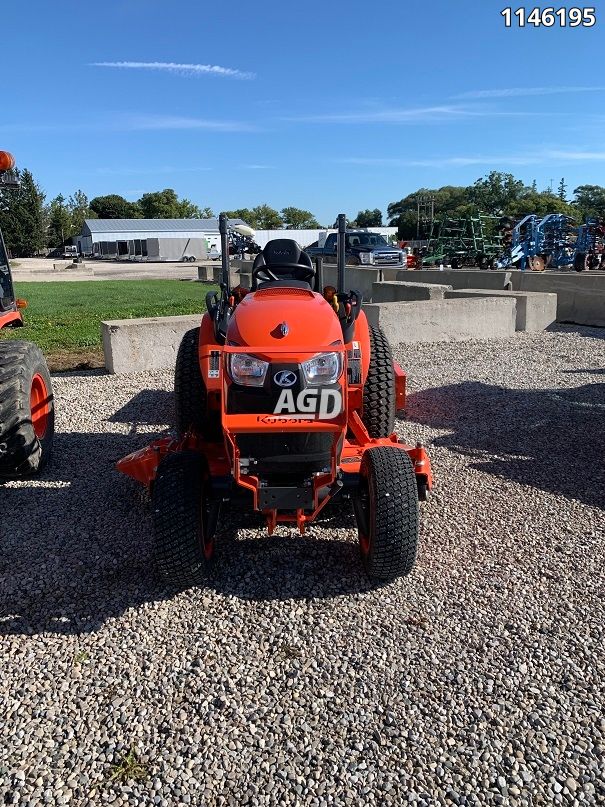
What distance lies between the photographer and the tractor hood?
3475 mm

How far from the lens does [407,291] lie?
1318 cm

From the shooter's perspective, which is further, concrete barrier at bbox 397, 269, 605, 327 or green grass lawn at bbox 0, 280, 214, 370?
concrete barrier at bbox 397, 269, 605, 327

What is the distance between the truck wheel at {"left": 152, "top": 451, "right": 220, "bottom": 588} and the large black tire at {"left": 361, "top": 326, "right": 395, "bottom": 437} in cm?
170

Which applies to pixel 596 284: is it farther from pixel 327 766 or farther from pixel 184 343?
pixel 327 766

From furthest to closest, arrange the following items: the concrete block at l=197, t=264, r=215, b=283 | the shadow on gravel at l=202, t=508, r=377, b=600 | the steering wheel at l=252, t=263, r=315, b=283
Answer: the concrete block at l=197, t=264, r=215, b=283, the steering wheel at l=252, t=263, r=315, b=283, the shadow on gravel at l=202, t=508, r=377, b=600

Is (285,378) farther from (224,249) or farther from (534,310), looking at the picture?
(534,310)

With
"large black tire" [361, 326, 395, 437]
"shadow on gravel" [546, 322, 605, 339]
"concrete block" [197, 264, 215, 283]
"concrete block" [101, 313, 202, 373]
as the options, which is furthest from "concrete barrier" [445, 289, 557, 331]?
"concrete block" [197, 264, 215, 283]

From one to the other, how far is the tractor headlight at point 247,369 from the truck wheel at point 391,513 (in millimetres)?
680

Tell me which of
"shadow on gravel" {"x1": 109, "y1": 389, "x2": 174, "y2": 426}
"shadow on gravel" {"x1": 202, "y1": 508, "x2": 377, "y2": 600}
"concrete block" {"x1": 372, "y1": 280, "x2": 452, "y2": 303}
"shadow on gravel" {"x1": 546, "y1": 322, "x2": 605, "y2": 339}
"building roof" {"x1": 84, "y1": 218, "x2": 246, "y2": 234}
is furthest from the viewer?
"building roof" {"x1": 84, "y1": 218, "x2": 246, "y2": 234}

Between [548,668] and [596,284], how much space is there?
15.4 metres

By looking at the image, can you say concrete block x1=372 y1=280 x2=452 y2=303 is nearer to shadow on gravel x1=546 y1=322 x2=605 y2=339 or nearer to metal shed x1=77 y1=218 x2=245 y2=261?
shadow on gravel x1=546 y1=322 x2=605 y2=339

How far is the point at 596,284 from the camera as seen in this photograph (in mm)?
16578

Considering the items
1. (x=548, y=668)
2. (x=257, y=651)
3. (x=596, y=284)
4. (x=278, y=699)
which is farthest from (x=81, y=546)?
(x=596, y=284)

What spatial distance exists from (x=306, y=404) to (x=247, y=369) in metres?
0.35
